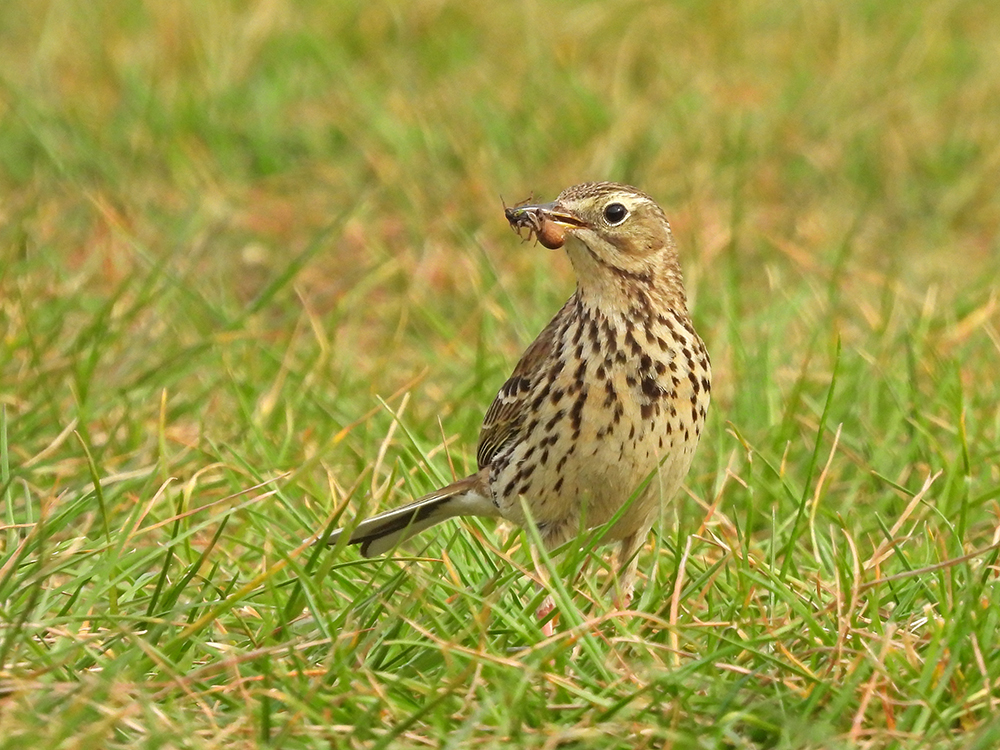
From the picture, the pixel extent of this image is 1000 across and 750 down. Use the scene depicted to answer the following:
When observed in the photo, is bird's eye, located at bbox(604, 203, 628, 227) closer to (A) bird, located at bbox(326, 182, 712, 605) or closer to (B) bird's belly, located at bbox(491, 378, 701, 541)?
(A) bird, located at bbox(326, 182, 712, 605)

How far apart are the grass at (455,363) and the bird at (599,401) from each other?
137 mm

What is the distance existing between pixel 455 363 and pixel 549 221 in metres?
2.07

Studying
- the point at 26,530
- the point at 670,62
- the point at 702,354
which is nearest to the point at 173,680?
the point at 26,530

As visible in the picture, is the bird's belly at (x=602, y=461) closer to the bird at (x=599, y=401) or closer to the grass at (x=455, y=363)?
the bird at (x=599, y=401)

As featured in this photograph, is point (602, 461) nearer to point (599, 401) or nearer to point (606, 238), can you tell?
point (599, 401)

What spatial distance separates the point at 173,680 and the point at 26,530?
43.8 inches

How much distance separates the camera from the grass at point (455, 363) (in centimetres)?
359

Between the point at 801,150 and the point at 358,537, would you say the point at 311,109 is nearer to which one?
the point at 801,150

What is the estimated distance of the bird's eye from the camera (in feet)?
15.1

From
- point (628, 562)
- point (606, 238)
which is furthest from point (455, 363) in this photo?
point (628, 562)

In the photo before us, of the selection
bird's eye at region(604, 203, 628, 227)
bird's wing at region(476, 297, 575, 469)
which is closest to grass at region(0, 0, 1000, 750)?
bird's wing at region(476, 297, 575, 469)

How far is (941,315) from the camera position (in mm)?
6715

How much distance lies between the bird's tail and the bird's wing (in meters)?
0.13

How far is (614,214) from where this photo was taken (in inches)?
182
